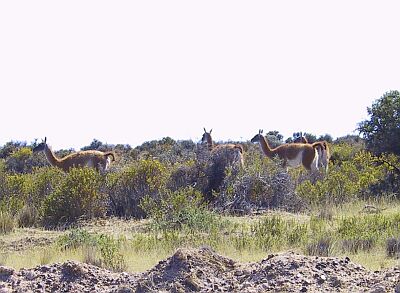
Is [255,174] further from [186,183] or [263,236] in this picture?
[263,236]

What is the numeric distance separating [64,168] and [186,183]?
5546mm

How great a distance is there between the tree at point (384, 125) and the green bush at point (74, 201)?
8.53 meters

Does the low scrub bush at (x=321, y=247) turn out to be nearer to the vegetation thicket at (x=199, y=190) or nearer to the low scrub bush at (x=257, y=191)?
the vegetation thicket at (x=199, y=190)

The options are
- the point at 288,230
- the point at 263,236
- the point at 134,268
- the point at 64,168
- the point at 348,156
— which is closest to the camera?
the point at 134,268

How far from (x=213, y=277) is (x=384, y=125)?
45.3 feet

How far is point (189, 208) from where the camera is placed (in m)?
14.1

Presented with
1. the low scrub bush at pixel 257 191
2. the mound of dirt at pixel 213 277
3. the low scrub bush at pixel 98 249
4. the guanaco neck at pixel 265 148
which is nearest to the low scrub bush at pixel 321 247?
the mound of dirt at pixel 213 277

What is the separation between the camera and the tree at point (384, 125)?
20.7m

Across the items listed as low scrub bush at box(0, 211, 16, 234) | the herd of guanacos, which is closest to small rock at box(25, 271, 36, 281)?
low scrub bush at box(0, 211, 16, 234)

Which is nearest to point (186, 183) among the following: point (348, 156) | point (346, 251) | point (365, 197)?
point (365, 197)

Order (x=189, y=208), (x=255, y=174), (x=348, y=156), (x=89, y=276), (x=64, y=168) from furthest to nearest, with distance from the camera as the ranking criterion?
(x=348, y=156)
(x=64, y=168)
(x=255, y=174)
(x=189, y=208)
(x=89, y=276)

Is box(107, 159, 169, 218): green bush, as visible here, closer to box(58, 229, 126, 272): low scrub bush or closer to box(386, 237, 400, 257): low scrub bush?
box(58, 229, 126, 272): low scrub bush

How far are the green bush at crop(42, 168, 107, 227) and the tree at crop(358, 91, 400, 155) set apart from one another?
8533 millimetres

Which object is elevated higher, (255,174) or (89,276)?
(255,174)
